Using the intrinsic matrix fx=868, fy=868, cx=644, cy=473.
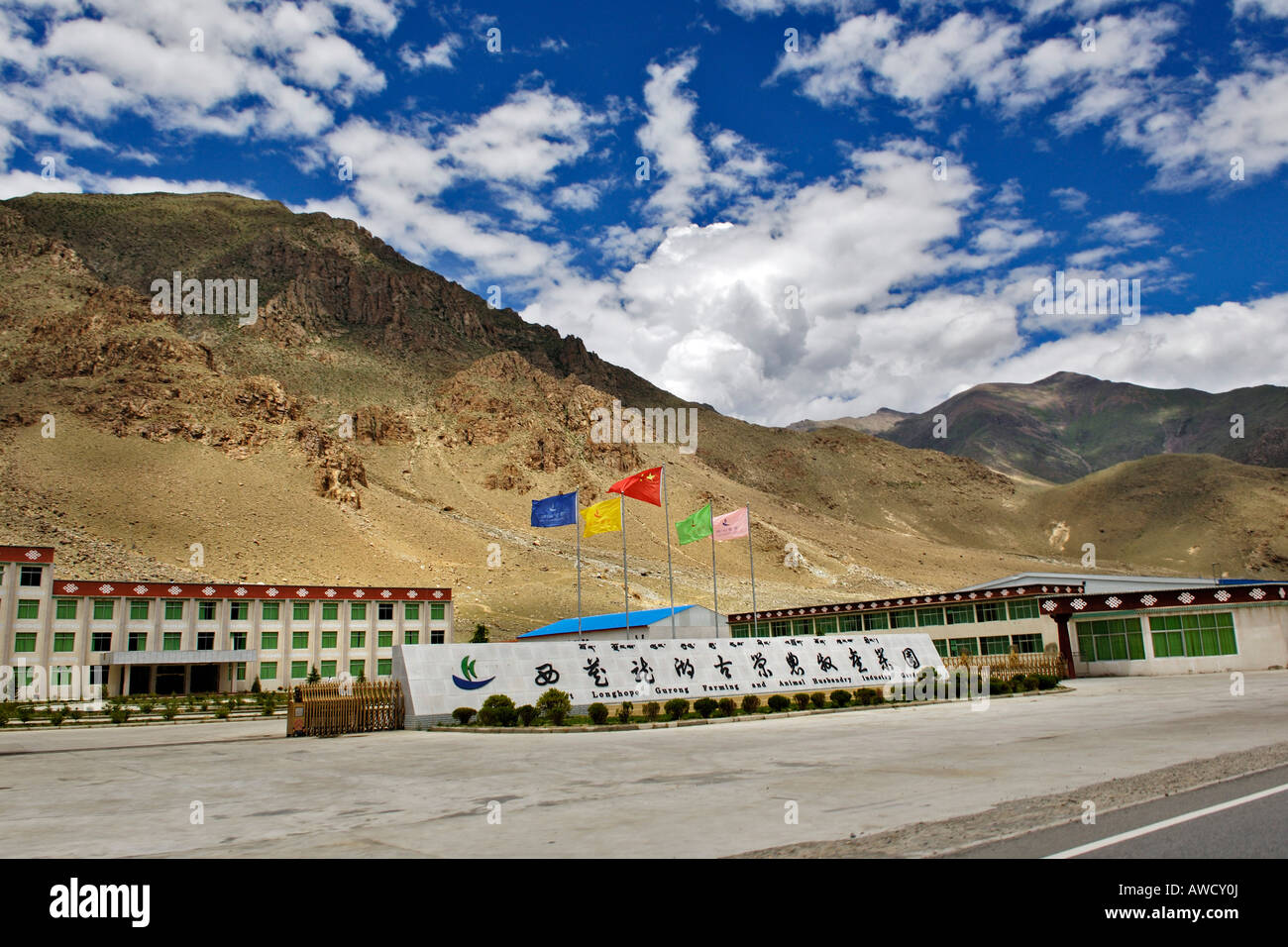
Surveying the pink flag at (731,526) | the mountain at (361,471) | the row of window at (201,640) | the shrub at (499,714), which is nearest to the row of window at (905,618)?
the pink flag at (731,526)

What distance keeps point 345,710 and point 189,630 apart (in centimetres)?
4416

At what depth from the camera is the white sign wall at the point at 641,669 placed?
93.4 ft

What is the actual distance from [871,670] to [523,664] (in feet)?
52.6

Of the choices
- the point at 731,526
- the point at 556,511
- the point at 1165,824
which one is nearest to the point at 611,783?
the point at 1165,824

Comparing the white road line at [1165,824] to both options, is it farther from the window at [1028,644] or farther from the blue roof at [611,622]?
the blue roof at [611,622]

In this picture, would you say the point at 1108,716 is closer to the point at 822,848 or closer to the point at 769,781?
the point at 769,781

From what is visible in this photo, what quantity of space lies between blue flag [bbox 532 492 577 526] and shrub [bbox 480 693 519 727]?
626 inches

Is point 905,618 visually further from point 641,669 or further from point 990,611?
point 641,669

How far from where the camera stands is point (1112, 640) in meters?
44.8

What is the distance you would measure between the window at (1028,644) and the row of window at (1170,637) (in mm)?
3175

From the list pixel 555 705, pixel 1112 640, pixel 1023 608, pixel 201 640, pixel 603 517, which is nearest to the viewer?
pixel 555 705

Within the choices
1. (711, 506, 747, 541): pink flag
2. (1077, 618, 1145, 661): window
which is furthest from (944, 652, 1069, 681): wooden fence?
(711, 506, 747, 541): pink flag

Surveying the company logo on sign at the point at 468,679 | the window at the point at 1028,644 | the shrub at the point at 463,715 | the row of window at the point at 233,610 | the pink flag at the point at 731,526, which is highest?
the pink flag at the point at 731,526

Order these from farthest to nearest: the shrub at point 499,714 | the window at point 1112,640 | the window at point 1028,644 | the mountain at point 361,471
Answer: the mountain at point 361,471
the window at point 1028,644
the window at point 1112,640
the shrub at point 499,714
